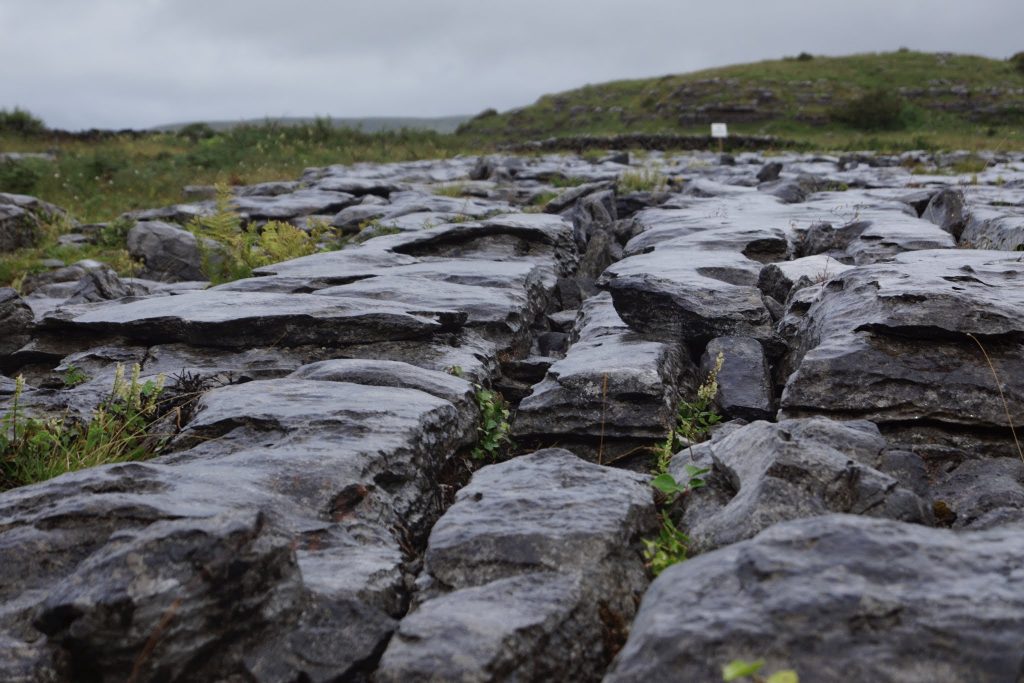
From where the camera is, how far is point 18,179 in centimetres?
1825

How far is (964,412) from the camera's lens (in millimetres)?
4125

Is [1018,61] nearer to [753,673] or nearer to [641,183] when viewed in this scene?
[641,183]

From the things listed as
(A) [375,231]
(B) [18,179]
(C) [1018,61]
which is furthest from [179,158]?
(C) [1018,61]

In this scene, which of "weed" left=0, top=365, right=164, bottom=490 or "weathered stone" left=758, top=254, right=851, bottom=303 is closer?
"weed" left=0, top=365, right=164, bottom=490

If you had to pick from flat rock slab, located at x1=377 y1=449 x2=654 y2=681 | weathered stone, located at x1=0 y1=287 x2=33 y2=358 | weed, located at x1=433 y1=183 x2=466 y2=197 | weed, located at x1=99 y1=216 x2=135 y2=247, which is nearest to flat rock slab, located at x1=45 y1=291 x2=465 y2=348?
weathered stone, located at x1=0 y1=287 x2=33 y2=358

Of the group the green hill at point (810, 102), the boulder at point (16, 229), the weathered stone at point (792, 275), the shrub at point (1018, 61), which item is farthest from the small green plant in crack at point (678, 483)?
the shrub at point (1018, 61)

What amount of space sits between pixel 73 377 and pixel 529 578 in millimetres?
4151

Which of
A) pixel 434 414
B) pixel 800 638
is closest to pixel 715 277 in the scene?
pixel 434 414

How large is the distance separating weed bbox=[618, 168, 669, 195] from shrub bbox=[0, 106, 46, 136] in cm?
2444

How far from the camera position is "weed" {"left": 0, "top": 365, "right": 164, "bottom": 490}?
3.83m

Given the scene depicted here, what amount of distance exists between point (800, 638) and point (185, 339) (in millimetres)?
5019

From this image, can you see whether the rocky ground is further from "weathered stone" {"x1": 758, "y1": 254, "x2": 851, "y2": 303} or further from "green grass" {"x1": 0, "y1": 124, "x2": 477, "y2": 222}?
"green grass" {"x1": 0, "y1": 124, "x2": 477, "y2": 222}

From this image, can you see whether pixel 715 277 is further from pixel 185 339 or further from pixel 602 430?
pixel 185 339

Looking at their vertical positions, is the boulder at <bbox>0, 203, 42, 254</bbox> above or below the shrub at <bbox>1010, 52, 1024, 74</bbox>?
below
